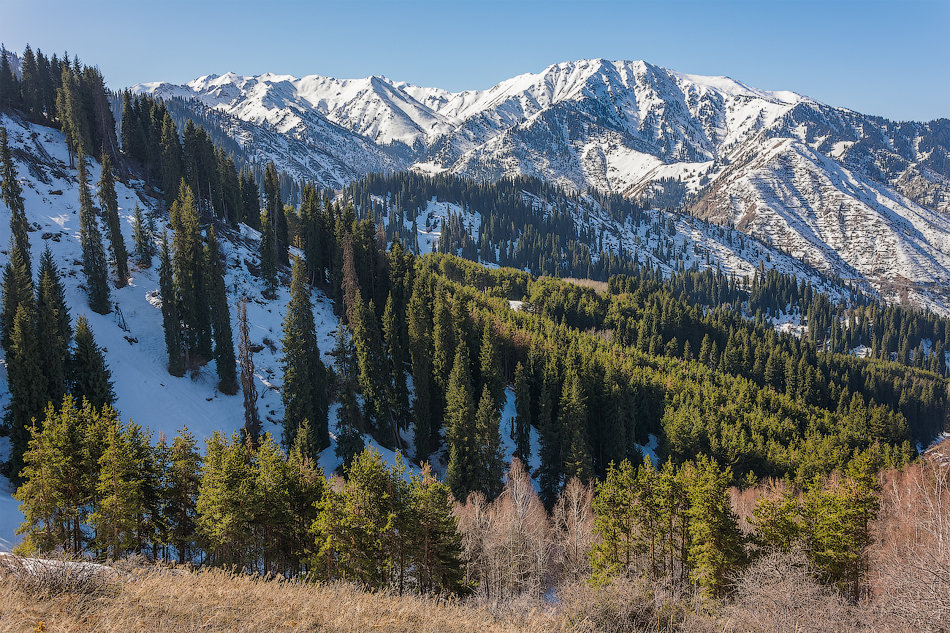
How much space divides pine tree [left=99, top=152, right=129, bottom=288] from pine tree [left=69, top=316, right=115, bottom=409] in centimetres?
2123

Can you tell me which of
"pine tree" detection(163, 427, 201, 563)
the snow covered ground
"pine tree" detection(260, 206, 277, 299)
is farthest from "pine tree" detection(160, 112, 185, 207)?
"pine tree" detection(163, 427, 201, 563)

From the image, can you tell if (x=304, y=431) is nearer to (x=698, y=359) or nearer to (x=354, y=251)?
(x=354, y=251)

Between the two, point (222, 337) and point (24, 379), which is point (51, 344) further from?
point (222, 337)

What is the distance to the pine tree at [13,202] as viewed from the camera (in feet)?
183

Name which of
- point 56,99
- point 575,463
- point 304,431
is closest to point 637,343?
point 575,463

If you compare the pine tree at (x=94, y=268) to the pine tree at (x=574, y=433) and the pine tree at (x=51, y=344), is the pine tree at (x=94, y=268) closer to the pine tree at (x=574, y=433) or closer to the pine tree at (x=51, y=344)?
the pine tree at (x=51, y=344)

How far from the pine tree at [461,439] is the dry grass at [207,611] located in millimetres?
37358

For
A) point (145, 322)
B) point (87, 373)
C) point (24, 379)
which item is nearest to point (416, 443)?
point (87, 373)

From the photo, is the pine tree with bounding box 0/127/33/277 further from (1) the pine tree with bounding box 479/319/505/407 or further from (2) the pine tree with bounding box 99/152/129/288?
(1) the pine tree with bounding box 479/319/505/407

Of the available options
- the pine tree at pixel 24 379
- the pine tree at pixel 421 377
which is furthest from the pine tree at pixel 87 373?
the pine tree at pixel 421 377

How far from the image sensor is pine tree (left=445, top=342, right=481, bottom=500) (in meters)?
52.9

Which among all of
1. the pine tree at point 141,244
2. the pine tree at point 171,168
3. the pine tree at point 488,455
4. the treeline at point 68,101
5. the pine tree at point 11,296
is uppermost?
the treeline at point 68,101

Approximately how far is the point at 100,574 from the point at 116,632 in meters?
4.27

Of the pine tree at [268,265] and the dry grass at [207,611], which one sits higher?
the pine tree at [268,265]
